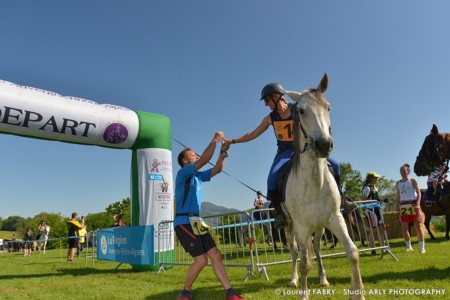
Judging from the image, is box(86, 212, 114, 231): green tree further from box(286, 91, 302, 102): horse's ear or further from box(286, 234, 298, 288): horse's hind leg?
box(286, 91, 302, 102): horse's ear

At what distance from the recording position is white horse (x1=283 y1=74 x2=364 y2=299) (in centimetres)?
394

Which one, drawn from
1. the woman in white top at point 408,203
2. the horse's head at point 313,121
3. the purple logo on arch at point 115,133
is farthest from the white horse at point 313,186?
the purple logo on arch at point 115,133

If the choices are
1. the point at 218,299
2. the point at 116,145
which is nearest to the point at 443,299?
the point at 218,299

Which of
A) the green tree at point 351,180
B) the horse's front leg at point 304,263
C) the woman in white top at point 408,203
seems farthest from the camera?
the green tree at point 351,180

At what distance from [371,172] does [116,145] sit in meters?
8.15

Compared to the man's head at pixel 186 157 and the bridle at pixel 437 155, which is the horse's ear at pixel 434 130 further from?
the man's head at pixel 186 157

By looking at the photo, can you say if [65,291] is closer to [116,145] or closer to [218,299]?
[218,299]

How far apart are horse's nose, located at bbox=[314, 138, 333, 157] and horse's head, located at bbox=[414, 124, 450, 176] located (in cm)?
452

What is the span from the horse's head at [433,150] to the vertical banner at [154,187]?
23.8ft

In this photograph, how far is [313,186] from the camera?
167 inches

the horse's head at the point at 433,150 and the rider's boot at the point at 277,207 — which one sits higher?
the horse's head at the point at 433,150

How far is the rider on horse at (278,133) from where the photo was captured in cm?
546

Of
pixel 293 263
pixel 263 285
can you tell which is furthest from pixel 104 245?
pixel 293 263

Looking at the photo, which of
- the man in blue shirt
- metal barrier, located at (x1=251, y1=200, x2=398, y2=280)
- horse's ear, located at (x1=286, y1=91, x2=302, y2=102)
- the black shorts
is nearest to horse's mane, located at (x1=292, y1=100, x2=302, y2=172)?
horse's ear, located at (x1=286, y1=91, x2=302, y2=102)
